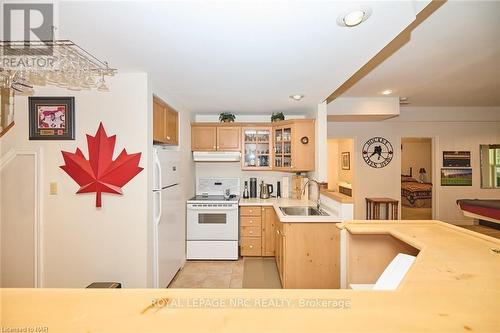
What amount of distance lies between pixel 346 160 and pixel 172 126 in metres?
4.92

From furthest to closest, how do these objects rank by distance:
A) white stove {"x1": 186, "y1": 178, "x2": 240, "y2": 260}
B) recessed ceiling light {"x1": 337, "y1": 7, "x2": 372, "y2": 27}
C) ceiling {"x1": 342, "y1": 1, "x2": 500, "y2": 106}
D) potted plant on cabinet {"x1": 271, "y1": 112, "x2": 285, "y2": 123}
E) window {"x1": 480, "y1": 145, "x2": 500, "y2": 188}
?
1. window {"x1": 480, "y1": 145, "x2": 500, "y2": 188}
2. potted plant on cabinet {"x1": 271, "y1": 112, "x2": 285, "y2": 123}
3. white stove {"x1": 186, "y1": 178, "x2": 240, "y2": 260}
4. ceiling {"x1": 342, "y1": 1, "x2": 500, "y2": 106}
5. recessed ceiling light {"x1": 337, "y1": 7, "x2": 372, "y2": 27}

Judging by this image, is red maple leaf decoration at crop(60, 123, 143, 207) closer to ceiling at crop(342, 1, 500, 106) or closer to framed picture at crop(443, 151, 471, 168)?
ceiling at crop(342, 1, 500, 106)

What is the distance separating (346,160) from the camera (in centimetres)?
641

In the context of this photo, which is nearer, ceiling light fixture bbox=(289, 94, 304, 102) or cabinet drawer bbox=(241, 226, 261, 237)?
ceiling light fixture bbox=(289, 94, 304, 102)

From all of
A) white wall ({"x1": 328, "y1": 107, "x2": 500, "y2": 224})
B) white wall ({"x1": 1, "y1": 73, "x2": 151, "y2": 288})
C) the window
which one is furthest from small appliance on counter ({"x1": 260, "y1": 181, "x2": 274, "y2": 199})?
the window

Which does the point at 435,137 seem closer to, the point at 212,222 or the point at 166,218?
the point at 212,222

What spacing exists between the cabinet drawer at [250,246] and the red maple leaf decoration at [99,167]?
7.06ft

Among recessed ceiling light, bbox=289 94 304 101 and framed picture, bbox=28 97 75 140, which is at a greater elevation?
recessed ceiling light, bbox=289 94 304 101

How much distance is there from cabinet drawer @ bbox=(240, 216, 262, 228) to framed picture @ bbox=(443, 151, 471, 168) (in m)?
4.35

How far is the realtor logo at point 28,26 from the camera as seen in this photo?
4.38 ft

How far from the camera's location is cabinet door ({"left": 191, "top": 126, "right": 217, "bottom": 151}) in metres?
4.05

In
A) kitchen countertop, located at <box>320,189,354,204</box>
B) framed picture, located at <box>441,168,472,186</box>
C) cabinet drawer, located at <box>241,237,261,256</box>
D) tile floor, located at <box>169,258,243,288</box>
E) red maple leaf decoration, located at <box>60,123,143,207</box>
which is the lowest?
tile floor, located at <box>169,258,243,288</box>

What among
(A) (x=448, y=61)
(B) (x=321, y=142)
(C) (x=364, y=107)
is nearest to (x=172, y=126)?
(B) (x=321, y=142)

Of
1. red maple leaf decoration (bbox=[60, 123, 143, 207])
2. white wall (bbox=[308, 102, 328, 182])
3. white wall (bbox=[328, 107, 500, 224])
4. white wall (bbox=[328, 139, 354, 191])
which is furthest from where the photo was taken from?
white wall (bbox=[328, 139, 354, 191])
